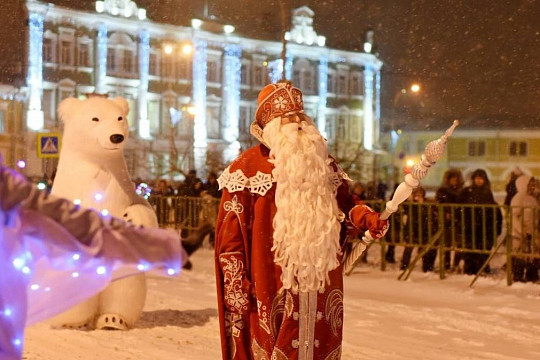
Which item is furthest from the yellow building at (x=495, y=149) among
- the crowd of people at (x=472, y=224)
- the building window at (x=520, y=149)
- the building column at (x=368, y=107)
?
the crowd of people at (x=472, y=224)

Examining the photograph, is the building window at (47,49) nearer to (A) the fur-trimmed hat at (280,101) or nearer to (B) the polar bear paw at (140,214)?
(B) the polar bear paw at (140,214)

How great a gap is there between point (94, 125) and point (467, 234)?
554 centimetres

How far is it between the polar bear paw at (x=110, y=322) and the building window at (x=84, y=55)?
122 feet

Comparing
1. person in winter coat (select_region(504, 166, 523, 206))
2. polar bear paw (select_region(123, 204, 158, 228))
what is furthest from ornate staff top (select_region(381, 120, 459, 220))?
person in winter coat (select_region(504, 166, 523, 206))

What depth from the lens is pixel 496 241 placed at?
36.2 ft

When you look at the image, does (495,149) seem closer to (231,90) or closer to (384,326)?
(231,90)

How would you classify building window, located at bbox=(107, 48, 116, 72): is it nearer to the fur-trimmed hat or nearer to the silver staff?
the fur-trimmed hat

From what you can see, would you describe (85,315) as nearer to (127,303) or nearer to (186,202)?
(127,303)

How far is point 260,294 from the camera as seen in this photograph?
14.2 ft

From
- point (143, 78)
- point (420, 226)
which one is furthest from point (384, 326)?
point (143, 78)

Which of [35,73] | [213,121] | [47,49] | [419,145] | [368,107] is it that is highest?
[47,49]

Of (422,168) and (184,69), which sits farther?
(184,69)

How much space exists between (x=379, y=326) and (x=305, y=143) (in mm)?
4064

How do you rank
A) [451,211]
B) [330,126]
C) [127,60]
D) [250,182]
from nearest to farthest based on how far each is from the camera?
[250,182] → [451,211] → [127,60] → [330,126]
